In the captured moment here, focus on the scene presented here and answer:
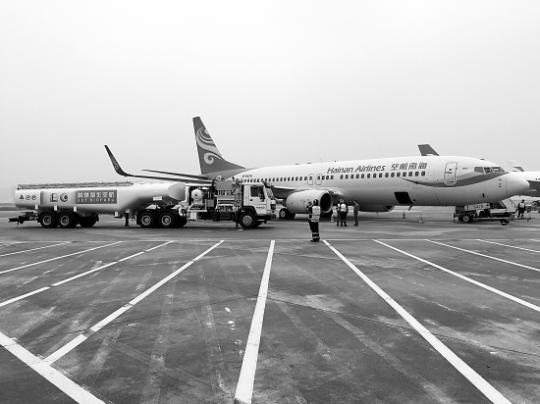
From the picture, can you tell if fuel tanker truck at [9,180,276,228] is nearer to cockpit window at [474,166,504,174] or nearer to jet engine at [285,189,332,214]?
jet engine at [285,189,332,214]

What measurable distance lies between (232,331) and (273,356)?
96 centimetres

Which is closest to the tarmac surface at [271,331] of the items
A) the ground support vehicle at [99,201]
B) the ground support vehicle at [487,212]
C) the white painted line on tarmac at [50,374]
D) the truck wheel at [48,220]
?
the white painted line on tarmac at [50,374]

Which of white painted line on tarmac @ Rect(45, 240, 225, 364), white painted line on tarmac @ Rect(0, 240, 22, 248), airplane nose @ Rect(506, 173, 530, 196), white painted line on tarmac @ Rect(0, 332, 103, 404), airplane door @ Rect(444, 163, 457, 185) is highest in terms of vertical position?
airplane door @ Rect(444, 163, 457, 185)

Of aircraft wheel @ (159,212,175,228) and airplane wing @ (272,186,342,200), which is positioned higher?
airplane wing @ (272,186,342,200)

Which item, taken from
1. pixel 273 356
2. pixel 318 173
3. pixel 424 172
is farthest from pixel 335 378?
pixel 318 173

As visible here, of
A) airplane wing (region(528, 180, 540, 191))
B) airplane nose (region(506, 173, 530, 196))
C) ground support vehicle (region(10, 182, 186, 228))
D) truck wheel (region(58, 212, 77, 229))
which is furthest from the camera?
airplane wing (region(528, 180, 540, 191))

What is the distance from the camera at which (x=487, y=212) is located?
26109 mm

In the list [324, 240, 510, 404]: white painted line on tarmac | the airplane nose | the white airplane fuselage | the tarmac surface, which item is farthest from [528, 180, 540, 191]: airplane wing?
[324, 240, 510, 404]: white painted line on tarmac

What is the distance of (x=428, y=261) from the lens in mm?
10586

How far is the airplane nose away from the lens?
22.5 m

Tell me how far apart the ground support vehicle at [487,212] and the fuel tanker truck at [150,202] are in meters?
11.8

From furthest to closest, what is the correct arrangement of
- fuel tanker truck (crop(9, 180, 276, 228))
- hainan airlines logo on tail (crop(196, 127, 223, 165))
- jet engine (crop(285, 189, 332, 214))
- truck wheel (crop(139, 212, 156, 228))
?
hainan airlines logo on tail (crop(196, 127, 223, 165)), jet engine (crop(285, 189, 332, 214)), truck wheel (crop(139, 212, 156, 228)), fuel tanker truck (crop(9, 180, 276, 228))

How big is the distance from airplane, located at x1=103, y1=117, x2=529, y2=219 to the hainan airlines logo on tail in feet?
13.3

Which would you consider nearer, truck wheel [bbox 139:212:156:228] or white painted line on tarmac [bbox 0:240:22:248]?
white painted line on tarmac [bbox 0:240:22:248]
